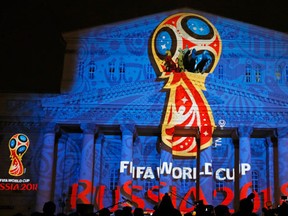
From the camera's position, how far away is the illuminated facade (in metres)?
40.2

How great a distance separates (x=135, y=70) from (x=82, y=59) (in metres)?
5.00

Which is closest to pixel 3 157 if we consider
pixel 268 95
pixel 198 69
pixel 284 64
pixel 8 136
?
pixel 8 136

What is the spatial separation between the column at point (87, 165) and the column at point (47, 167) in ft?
7.91

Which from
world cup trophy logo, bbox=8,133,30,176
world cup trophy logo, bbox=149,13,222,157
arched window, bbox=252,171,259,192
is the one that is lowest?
arched window, bbox=252,171,259,192

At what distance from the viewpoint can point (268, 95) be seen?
39.9 meters

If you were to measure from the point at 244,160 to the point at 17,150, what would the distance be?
744 inches

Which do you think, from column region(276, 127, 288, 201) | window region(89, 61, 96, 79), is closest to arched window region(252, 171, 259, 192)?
column region(276, 127, 288, 201)

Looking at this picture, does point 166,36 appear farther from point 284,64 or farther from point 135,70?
point 284,64

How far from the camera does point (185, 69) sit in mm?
42969

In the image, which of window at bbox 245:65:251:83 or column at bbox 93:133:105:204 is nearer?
column at bbox 93:133:105:204

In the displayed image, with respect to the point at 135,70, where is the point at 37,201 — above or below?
below

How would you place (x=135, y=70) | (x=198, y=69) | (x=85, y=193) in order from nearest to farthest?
1. (x=85, y=193)
2. (x=198, y=69)
3. (x=135, y=70)

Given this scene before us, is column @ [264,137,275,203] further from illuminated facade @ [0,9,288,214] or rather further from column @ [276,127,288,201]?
column @ [276,127,288,201]

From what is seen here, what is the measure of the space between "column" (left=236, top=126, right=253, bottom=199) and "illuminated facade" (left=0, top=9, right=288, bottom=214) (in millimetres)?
82
